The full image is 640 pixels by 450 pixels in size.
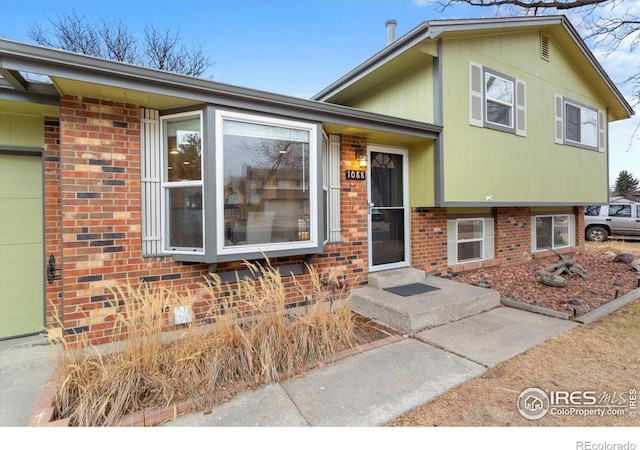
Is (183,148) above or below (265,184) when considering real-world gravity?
above

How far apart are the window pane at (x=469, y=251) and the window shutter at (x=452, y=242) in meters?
0.17

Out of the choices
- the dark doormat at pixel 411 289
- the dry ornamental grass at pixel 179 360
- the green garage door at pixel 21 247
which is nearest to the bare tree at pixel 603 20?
the dark doormat at pixel 411 289

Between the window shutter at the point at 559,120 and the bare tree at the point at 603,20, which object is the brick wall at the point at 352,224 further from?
the window shutter at the point at 559,120

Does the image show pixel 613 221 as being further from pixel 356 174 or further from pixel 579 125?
pixel 356 174

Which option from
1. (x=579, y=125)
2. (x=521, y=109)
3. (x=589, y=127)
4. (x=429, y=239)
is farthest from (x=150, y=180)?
(x=589, y=127)

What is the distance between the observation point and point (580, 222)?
9.65 metres

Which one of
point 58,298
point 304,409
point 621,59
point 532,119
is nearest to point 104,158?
point 58,298

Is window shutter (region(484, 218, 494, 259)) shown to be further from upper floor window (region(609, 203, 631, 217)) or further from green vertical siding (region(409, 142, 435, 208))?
upper floor window (region(609, 203, 631, 217))

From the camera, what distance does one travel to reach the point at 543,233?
8.68 meters

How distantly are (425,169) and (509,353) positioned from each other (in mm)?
3555

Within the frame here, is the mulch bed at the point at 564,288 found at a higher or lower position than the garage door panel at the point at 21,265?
lower

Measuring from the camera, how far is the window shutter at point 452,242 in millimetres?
6617

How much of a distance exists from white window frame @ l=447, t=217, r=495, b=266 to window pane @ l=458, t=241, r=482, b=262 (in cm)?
5

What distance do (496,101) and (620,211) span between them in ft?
38.6
